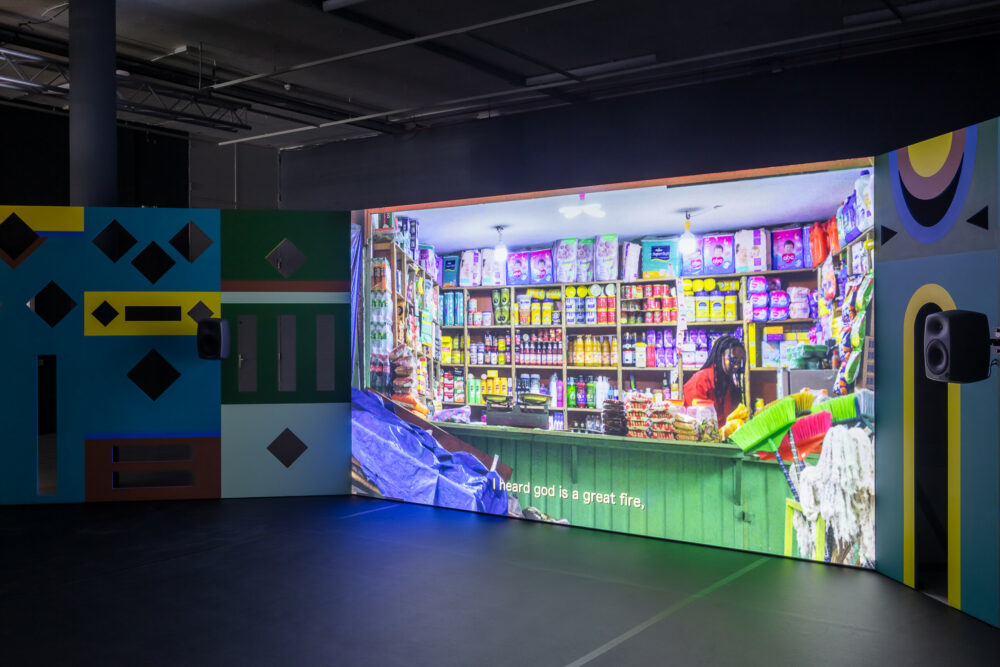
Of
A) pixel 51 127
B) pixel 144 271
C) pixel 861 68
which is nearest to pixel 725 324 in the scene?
pixel 144 271

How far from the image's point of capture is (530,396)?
18.6 ft

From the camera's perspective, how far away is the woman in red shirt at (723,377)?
482 cm

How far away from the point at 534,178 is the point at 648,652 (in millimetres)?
8263

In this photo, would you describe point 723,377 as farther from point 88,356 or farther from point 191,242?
point 88,356

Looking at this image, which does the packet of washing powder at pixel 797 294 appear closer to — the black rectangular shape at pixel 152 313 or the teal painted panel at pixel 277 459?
the teal painted panel at pixel 277 459

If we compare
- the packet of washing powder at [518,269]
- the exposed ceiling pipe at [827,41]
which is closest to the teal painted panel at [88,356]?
the packet of washing powder at [518,269]

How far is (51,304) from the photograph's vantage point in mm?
6242

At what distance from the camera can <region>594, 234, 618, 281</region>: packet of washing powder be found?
537 centimetres

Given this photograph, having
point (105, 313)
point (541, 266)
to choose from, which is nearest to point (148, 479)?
point (105, 313)

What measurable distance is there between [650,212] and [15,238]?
4.96 m

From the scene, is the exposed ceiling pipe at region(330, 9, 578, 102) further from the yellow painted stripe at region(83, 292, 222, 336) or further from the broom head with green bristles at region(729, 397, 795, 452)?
the broom head with green bristles at region(729, 397, 795, 452)

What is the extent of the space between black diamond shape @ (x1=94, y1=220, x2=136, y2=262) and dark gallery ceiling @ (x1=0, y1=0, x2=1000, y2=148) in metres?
3.15

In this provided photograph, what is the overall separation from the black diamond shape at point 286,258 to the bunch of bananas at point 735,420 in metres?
3.64

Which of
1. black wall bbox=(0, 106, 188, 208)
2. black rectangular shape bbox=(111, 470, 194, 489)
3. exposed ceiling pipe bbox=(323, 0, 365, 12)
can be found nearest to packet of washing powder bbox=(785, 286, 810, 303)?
black rectangular shape bbox=(111, 470, 194, 489)
